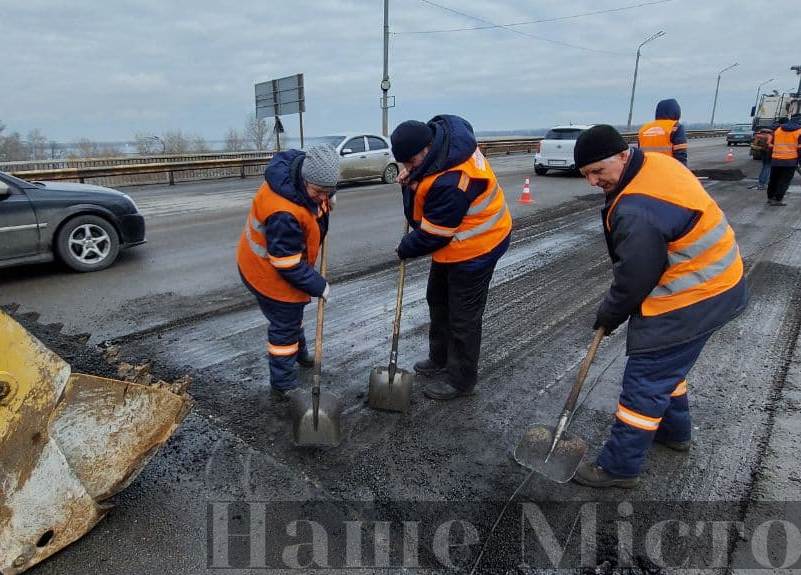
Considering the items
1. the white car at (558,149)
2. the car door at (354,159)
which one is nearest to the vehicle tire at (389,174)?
the car door at (354,159)

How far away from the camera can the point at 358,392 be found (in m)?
3.48

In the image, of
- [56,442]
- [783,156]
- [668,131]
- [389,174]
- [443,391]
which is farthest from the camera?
[389,174]

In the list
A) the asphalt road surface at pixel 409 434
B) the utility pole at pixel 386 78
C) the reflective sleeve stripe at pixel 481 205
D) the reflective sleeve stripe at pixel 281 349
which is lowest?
the asphalt road surface at pixel 409 434

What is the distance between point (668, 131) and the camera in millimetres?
8312

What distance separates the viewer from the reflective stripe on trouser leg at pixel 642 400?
2.37 metres

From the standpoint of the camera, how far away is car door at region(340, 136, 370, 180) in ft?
46.6

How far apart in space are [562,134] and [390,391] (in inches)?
592

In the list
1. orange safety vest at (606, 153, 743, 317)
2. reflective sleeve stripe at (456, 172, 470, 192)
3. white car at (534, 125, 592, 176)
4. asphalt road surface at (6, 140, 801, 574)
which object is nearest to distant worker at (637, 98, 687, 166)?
asphalt road surface at (6, 140, 801, 574)

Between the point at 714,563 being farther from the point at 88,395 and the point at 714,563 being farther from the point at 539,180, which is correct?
the point at 539,180

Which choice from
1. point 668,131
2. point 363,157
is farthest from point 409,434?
point 363,157

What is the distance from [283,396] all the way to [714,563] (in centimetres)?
243

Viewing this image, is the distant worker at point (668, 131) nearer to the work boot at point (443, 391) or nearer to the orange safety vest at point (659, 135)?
the orange safety vest at point (659, 135)

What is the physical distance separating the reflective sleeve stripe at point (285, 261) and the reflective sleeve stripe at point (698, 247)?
190cm

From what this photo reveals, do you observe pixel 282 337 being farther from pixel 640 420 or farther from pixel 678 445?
pixel 678 445
